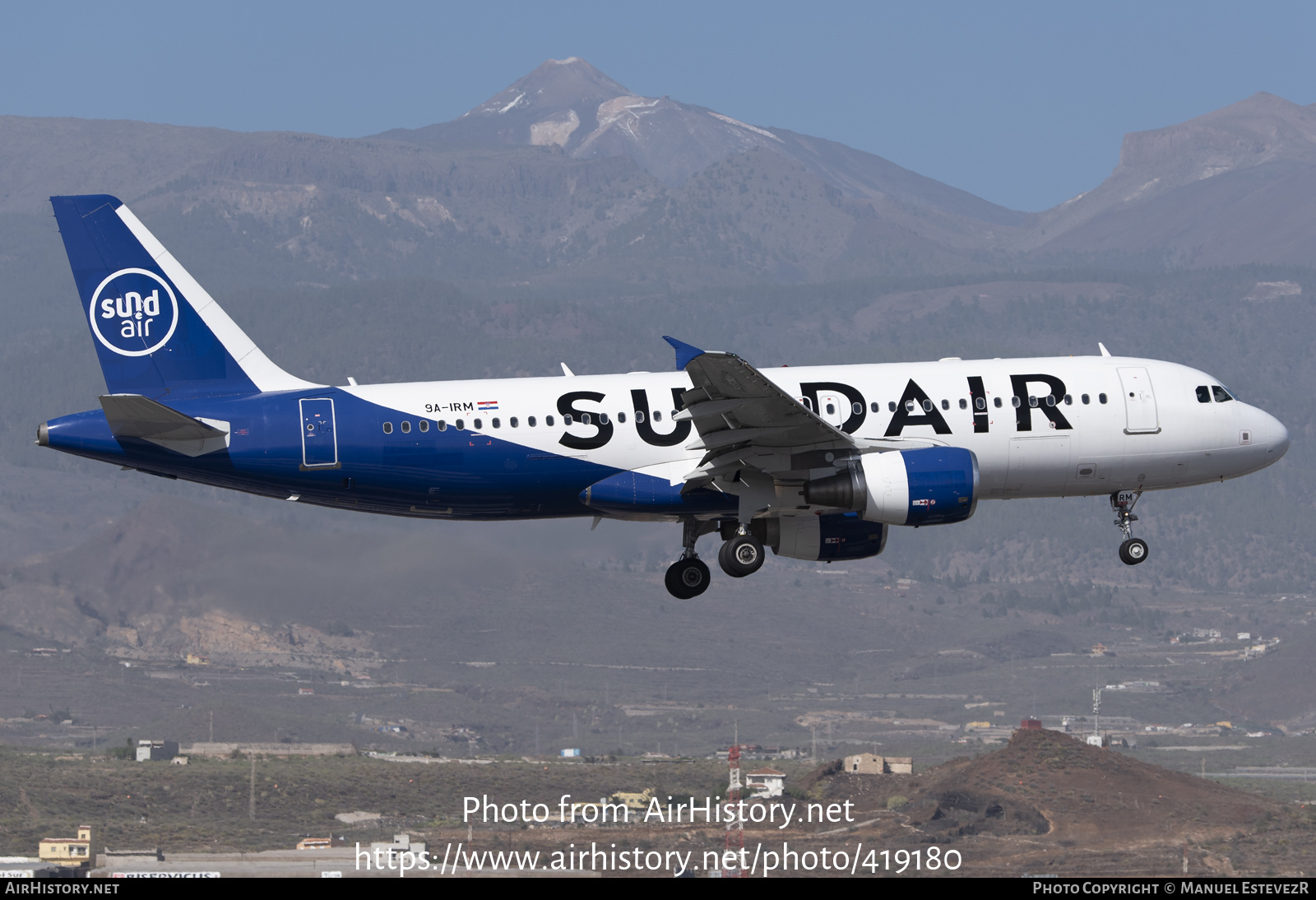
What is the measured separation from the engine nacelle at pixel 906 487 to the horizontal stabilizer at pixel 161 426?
17.6 metres

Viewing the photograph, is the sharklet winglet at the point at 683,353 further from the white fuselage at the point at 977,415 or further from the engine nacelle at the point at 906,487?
the engine nacelle at the point at 906,487

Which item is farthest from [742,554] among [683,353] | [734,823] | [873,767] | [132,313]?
[873,767]

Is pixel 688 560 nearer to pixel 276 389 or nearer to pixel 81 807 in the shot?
pixel 276 389

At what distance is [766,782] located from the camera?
178 metres

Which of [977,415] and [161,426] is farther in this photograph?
[977,415]

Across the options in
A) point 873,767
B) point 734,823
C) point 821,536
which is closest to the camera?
point 821,536

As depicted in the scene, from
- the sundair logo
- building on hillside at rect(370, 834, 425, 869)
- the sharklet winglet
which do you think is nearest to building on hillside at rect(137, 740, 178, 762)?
building on hillside at rect(370, 834, 425, 869)

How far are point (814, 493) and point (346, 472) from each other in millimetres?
13825

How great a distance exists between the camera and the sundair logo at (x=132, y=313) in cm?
5647

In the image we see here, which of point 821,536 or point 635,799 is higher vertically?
point 821,536

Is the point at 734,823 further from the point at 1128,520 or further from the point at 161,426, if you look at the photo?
the point at 161,426

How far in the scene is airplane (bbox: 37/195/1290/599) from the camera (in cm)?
5406

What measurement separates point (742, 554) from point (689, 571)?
3293 millimetres

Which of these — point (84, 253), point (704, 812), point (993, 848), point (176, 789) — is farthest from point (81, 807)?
point (84, 253)
